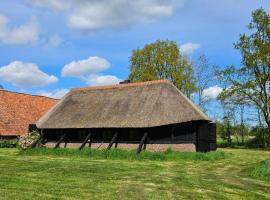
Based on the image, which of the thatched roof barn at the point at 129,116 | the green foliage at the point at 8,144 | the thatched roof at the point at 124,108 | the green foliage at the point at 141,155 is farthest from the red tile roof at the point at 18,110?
the green foliage at the point at 141,155

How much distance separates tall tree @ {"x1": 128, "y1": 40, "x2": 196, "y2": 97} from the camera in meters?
54.9

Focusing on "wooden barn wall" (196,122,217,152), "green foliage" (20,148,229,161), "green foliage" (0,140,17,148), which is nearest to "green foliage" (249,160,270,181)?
"green foliage" (20,148,229,161)

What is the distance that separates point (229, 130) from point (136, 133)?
2971cm

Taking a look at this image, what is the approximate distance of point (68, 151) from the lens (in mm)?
27547

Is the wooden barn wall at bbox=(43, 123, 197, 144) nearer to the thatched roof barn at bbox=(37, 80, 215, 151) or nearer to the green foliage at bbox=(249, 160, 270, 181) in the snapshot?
the thatched roof barn at bbox=(37, 80, 215, 151)

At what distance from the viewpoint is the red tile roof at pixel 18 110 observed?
1511 inches

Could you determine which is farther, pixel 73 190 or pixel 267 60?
pixel 267 60

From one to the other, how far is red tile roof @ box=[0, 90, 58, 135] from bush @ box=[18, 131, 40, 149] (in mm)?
4558

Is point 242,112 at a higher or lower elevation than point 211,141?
higher

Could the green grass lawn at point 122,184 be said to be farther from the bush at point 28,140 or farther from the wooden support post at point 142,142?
the bush at point 28,140

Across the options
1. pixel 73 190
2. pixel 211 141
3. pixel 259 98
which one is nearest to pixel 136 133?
pixel 211 141

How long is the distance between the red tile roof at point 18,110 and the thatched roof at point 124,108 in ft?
18.7

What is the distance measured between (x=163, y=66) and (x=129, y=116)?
2808 centimetres

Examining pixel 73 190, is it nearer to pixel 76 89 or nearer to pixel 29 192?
pixel 29 192
